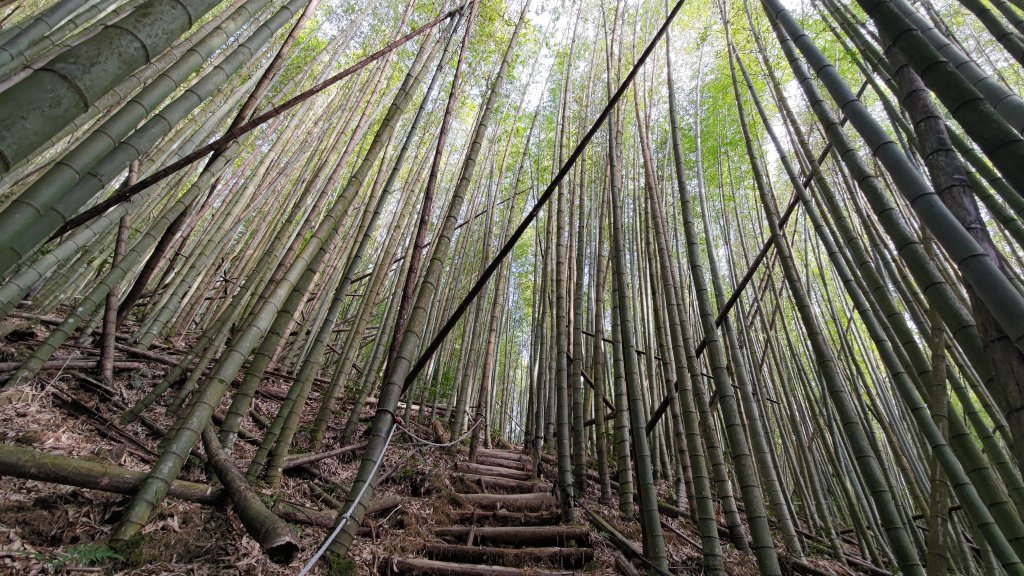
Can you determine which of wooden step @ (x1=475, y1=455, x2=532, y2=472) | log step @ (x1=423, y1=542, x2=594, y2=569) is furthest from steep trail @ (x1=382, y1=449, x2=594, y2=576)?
wooden step @ (x1=475, y1=455, x2=532, y2=472)

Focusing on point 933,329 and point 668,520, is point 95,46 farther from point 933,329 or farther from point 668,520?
point 668,520

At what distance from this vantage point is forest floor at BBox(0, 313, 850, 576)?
4.55 feet

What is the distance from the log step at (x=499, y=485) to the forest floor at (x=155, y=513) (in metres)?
0.17

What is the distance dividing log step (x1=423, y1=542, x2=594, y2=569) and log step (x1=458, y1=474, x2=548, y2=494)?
0.86 m

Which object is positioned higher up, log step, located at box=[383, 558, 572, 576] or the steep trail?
the steep trail

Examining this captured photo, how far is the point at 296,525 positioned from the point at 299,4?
2.12 m

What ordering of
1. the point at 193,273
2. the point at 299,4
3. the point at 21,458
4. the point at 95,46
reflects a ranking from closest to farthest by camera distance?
1. the point at 95,46
2. the point at 21,458
3. the point at 299,4
4. the point at 193,273

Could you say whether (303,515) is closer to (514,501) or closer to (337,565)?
(337,565)

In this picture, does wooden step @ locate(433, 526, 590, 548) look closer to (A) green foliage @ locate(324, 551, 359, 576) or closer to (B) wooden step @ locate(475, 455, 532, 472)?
(A) green foliage @ locate(324, 551, 359, 576)

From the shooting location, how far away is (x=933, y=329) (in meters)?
1.20

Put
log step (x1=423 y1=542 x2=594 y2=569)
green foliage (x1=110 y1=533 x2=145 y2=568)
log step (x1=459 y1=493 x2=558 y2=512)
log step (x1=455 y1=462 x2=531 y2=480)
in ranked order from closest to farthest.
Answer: green foliage (x1=110 y1=533 x2=145 y2=568) → log step (x1=423 y1=542 x2=594 y2=569) → log step (x1=459 y1=493 x2=558 y2=512) → log step (x1=455 y1=462 x2=531 y2=480)

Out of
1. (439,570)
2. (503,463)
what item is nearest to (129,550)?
(439,570)

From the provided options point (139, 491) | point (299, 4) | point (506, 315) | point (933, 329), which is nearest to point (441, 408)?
point (506, 315)

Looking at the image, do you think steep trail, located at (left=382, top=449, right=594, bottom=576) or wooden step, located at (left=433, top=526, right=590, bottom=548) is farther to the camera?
wooden step, located at (left=433, top=526, right=590, bottom=548)
